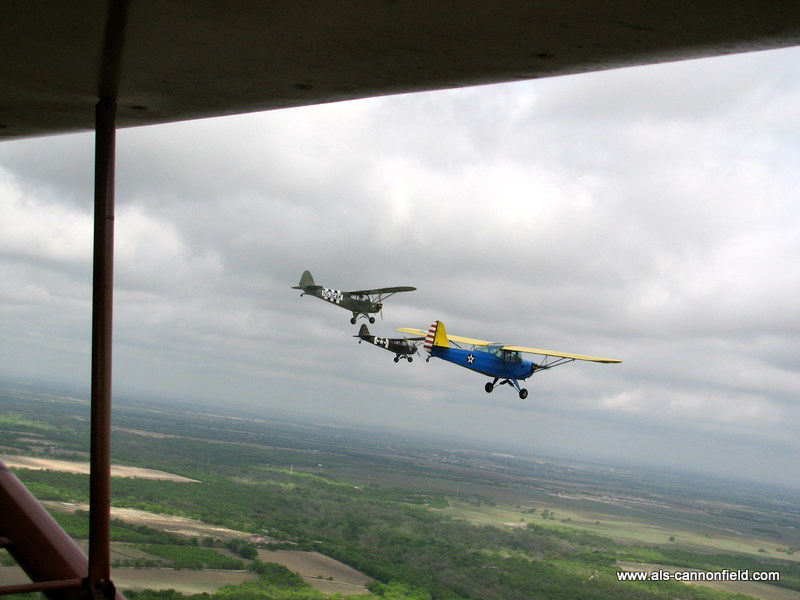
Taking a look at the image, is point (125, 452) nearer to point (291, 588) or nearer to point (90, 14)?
point (291, 588)

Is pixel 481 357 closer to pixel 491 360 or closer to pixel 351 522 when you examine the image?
pixel 491 360

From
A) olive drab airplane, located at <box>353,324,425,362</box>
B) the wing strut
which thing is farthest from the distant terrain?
the wing strut

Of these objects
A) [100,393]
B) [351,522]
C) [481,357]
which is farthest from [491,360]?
[351,522]

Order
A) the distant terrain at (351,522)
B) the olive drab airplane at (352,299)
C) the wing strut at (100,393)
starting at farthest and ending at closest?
the distant terrain at (351,522) < the olive drab airplane at (352,299) < the wing strut at (100,393)

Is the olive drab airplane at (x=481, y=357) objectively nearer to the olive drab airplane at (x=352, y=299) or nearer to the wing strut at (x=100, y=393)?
the olive drab airplane at (x=352, y=299)

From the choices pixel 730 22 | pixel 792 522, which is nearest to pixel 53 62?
pixel 730 22

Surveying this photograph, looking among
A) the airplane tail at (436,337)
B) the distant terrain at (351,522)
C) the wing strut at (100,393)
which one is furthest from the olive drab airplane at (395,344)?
the wing strut at (100,393)

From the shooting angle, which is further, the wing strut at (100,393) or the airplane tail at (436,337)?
the airplane tail at (436,337)

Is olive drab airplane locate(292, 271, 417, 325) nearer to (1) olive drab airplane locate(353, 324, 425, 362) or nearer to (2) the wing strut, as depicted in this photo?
(1) olive drab airplane locate(353, 324, 425, 362)
